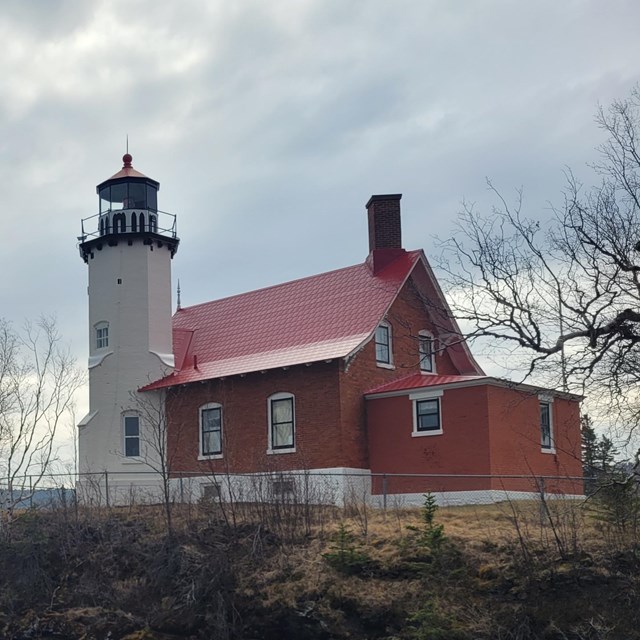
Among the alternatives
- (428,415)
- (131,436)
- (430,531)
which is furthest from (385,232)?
(430,531)

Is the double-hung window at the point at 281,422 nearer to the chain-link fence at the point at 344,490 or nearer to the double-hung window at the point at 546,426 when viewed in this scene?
the chain-link fence at the point at 344,490

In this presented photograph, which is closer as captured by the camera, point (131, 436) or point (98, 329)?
point (131, 436)

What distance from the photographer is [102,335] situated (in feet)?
108

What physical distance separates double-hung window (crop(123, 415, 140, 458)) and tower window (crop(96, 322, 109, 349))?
8.36 ft

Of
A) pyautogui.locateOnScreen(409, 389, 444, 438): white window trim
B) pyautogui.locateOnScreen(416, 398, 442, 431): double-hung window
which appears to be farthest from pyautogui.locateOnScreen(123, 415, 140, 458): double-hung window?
pyautogui.locateOnScreen(416, 398, 442, 431): double-hung window

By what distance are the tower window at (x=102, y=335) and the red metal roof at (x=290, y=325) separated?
229cm

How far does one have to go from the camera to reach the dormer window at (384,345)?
96.3 feet

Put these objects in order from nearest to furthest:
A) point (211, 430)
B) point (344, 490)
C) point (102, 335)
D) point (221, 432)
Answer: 1. point (344, 490)
2. point (221, 432)
3. point (211, 430)
4. point (102, 335)

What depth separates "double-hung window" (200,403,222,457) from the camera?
3028 cm

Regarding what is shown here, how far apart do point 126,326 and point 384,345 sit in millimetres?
8426

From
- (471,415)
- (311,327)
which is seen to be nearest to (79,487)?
(311,327)

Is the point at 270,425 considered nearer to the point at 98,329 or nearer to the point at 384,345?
the point at 384,345

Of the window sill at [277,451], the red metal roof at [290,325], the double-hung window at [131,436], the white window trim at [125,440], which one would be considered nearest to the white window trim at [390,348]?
the red metal roof at [290,325]

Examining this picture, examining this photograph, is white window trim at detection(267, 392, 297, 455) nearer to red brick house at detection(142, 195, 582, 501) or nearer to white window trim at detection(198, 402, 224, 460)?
red brick house at detection(142, 195, 582, 501)
